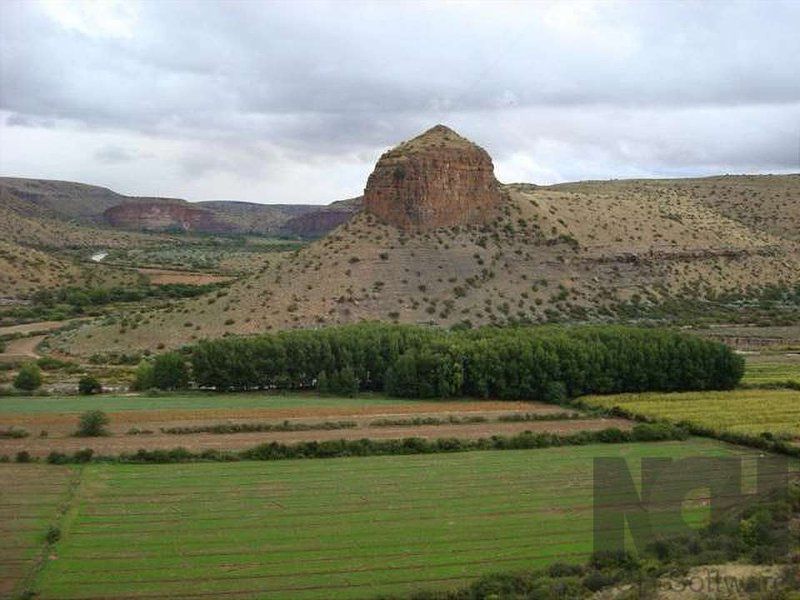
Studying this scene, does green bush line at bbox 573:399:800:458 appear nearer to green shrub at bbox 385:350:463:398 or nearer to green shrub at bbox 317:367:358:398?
green shrub at bbox 385:350:463:398

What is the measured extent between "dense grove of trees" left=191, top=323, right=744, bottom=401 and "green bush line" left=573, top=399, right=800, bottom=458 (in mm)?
6314

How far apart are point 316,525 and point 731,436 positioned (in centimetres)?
2585

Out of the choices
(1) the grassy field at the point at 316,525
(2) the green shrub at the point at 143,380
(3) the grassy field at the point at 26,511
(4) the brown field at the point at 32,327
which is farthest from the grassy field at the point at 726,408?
(4) the brown field at the point at 32,327

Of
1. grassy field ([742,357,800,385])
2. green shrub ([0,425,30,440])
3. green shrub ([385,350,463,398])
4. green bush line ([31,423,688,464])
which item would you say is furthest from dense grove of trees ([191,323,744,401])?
green shrub ([0,425,30,440])

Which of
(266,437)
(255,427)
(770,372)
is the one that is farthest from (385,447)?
(770,372)

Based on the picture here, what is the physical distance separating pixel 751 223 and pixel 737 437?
96.1 m

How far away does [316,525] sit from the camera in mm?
33312

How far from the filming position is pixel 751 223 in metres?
136

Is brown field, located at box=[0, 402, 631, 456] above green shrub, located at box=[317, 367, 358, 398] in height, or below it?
below

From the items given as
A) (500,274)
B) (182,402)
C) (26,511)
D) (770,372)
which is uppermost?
(500,274)

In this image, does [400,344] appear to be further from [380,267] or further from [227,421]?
[380,267]

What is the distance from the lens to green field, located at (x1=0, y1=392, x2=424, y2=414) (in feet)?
177

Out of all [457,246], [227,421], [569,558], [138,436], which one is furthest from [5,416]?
[457,246]

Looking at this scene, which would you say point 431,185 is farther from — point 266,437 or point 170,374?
point 266,437
